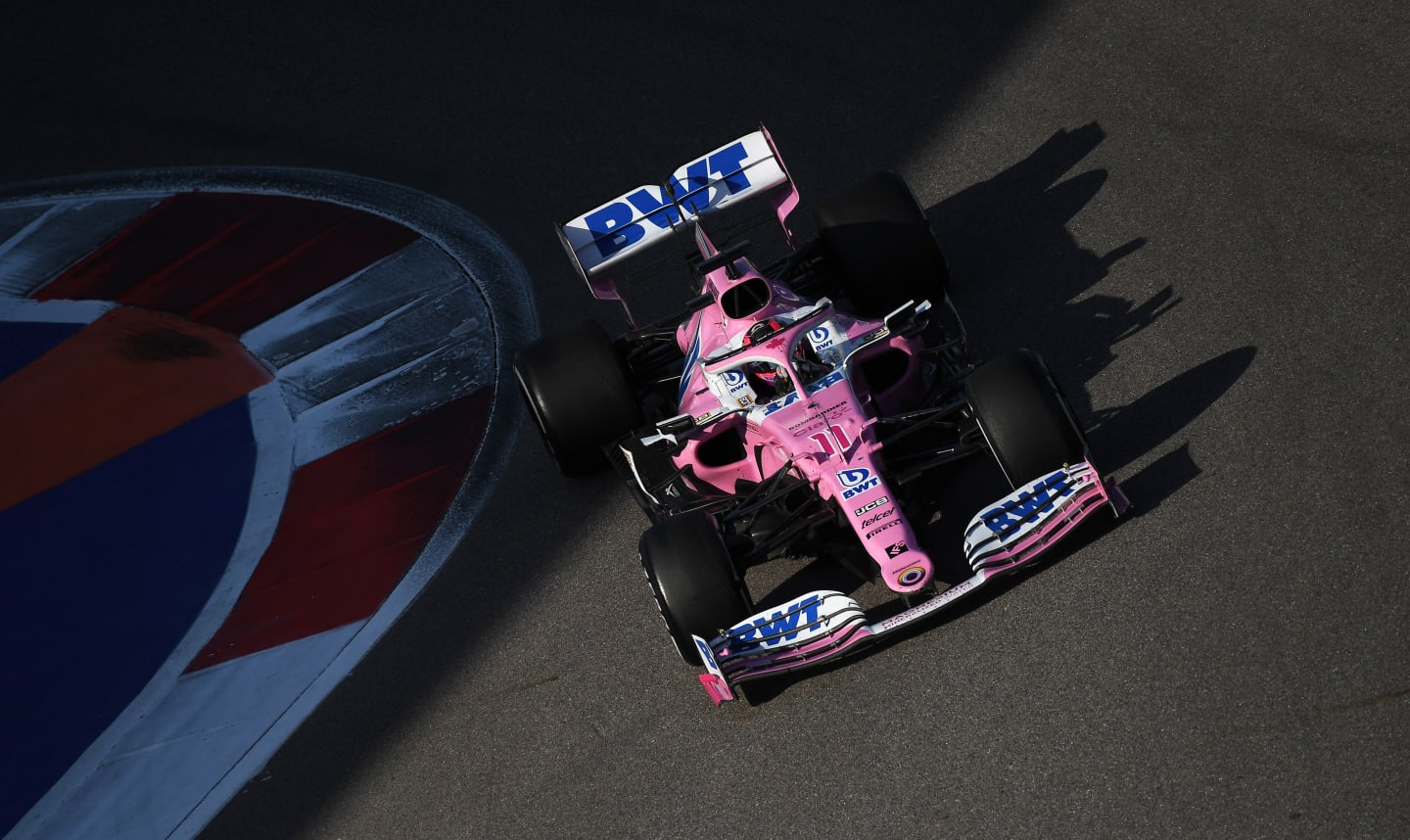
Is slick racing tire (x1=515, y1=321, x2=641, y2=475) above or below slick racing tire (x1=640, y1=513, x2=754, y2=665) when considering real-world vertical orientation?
above

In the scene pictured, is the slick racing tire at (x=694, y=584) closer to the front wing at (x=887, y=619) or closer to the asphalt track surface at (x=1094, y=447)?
the front wing at (x=887, y=619)

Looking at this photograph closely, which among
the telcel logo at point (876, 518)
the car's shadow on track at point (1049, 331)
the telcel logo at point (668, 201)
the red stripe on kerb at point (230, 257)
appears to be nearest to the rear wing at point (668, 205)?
the telcel logo at point (668, 201)

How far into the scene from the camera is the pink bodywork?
668cm

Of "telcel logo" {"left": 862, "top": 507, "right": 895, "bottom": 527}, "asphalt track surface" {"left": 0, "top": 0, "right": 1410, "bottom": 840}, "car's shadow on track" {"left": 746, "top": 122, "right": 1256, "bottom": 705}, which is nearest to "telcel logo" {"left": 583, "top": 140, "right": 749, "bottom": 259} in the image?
"asphalt track surface" {"left": 0, "top": 0, "right": 1410, "bottom": 840}

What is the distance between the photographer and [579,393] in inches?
315

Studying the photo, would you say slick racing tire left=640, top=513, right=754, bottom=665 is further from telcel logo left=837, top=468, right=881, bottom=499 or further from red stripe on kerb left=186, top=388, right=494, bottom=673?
red stripe on kerb left=186, top=388, right=494, bottom=673

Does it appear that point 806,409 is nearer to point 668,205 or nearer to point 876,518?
point 876,518

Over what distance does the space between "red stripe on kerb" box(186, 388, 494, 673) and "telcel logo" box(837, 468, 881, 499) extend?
2.96 meters

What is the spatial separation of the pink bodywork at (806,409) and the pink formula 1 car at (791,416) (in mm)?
11

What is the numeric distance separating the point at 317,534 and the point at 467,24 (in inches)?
259

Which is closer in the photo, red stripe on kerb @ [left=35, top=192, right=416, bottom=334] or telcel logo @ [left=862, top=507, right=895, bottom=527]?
telcel logo @ [left=862, top=507, right=895, bottom=527]

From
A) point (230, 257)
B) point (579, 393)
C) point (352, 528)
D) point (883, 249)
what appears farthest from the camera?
point (230, 257)

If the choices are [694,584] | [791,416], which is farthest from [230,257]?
[694,584]

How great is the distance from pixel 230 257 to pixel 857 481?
7.10 m
